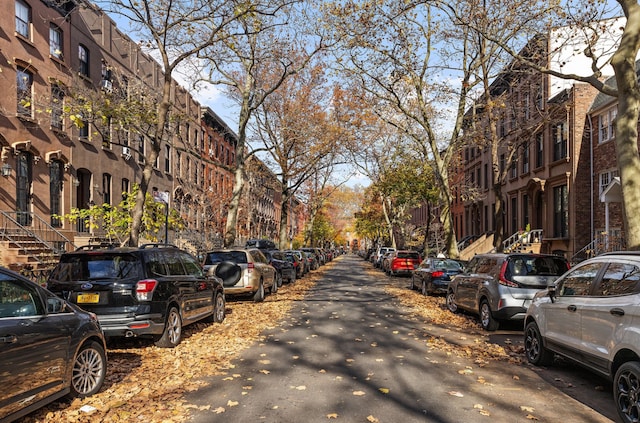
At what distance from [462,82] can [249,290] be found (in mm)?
11610

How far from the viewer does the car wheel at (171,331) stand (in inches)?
337

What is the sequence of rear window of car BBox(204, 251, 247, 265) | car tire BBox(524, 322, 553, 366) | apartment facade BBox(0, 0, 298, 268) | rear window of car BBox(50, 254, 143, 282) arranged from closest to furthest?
car tire BBox(524, 322, 553, 366)
rear window of car BBox(50, 254, 143, 282)
rear window of car BBox(204, 251, 247, 265)
apartment facade BBox(0, 0, 298, 268)

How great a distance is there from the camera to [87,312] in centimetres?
622

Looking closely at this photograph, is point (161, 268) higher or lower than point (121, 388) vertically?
higher

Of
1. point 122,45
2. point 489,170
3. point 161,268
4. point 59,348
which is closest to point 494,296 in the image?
point 161,268

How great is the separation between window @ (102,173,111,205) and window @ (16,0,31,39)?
7206 millimetres

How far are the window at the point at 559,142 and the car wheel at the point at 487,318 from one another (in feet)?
55.9

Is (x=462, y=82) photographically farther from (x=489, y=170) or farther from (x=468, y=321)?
(x=489, y=170)

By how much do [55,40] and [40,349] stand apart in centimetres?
1854

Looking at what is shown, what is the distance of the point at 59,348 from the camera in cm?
539

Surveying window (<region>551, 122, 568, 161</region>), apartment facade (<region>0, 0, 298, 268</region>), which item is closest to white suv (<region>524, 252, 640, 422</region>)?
apartment facade (<region>0, 0, 298, 268</region>)

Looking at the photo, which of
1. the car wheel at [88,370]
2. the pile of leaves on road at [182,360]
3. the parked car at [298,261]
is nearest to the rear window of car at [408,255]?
the parked car at [298,261]

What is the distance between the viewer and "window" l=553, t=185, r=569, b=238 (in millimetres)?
26250

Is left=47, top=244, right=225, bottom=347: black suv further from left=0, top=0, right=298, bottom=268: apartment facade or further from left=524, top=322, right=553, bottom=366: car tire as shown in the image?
left=524, top=322, right=553, bottom=366: car tire
